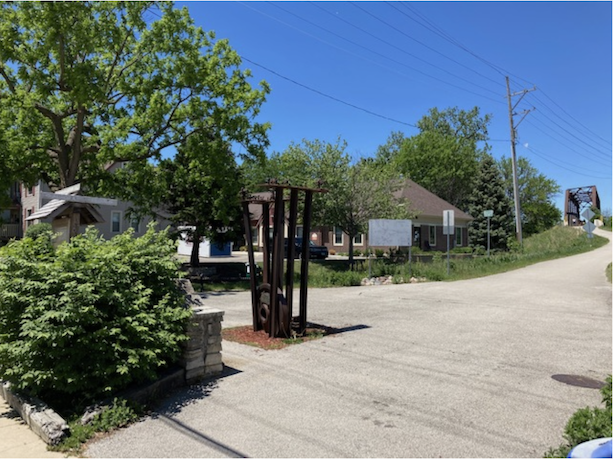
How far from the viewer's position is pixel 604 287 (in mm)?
16391

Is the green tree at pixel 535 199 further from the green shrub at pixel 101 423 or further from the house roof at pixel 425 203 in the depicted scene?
the green shrub at pixel 101 423

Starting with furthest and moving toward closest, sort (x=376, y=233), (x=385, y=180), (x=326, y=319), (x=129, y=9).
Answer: (x=385, y=180) → (x=376, y=233) → (x=129, y=9) → (x=326, y=319)

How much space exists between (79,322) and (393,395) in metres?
3.38

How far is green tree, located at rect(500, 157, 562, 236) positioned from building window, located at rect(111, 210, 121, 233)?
44.0 meters

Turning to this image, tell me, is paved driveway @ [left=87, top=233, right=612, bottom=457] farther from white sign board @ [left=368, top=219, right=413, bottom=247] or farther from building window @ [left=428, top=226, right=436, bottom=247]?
building window @ [left=428, top=226, right=436, bottom=247]

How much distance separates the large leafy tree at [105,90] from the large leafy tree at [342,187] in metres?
5.21

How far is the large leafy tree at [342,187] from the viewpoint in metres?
22.3

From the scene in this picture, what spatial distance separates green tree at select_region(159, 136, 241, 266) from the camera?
1706 centimetres

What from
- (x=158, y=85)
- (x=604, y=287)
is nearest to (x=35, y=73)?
(x=158, y=85)

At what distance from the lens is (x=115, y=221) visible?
111ft

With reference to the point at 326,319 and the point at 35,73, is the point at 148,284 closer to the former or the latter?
the point at 326,319

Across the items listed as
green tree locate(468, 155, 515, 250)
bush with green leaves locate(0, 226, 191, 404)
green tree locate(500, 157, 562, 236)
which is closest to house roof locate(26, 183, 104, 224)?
bush with green leaves locate(0, 226, 191, 404)

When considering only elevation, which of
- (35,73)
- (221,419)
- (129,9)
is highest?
(129,9)

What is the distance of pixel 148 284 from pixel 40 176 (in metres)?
13.7
